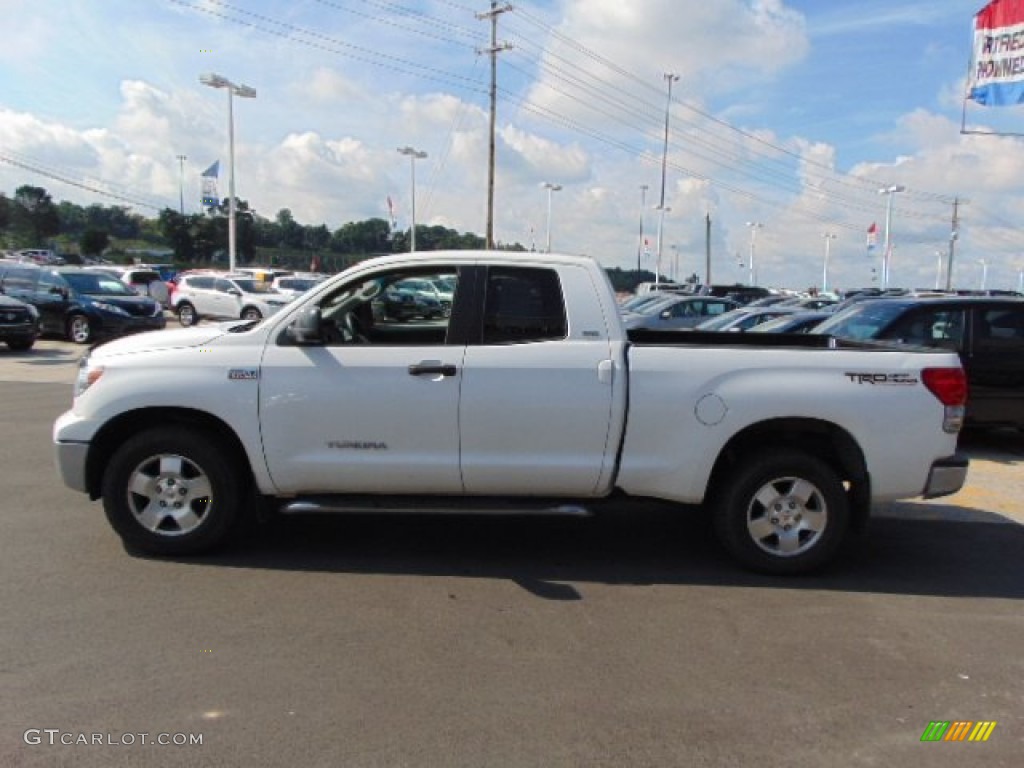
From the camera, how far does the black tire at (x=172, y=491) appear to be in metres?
4.89

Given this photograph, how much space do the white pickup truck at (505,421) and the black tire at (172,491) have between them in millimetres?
13

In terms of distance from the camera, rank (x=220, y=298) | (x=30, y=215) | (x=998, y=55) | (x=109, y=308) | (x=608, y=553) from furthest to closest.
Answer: (x=30, y=215) → (x=220, y=298) → (x=109, y=308) → (x=998, y=55) → (x=608, y=553)

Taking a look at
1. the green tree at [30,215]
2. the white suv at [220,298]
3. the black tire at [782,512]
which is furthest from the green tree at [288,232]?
the black tire at [782,512]

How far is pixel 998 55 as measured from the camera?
13.7m

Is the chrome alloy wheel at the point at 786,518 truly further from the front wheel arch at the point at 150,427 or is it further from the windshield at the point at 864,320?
the windshield at the point at 864,320

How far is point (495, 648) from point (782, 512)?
2.09 m

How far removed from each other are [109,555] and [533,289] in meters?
3.14

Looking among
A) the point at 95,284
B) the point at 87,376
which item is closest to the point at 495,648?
the point at 87,376

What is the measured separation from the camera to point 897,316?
29.5 ft

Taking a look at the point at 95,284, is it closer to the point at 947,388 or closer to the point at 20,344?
the point at 20,344

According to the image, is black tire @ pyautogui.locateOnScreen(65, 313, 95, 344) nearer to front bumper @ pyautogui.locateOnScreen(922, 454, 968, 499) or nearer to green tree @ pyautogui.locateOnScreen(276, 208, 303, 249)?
front bumper @ pyautogui.locateOnScreen(922, 454, 968, 499)

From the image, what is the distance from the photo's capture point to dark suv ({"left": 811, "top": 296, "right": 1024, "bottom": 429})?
341 inches

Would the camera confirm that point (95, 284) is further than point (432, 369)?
Yes

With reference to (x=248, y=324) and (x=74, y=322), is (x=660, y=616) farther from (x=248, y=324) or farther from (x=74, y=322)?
(x=74, y=322)
